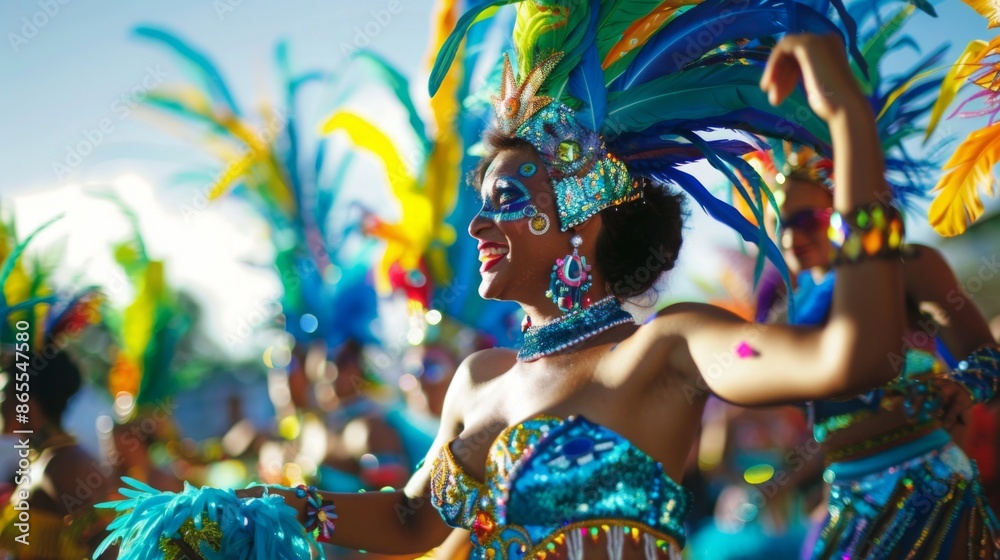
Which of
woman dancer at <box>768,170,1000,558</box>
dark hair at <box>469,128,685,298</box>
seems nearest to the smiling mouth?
dark hair at <box>469,128,685,298</box>

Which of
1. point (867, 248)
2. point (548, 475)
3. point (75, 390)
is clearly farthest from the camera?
point (75, 390)

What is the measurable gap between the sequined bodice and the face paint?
550 millimetres

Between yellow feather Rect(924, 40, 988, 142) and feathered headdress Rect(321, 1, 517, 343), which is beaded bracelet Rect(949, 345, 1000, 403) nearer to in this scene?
yellow feather Rect(924, 40, 988, 142)

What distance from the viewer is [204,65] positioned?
7.19 meters

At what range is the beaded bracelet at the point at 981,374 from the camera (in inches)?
109

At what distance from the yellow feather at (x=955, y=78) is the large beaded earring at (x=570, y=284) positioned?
5.57 feet

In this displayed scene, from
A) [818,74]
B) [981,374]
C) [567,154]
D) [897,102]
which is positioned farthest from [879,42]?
[818,74]

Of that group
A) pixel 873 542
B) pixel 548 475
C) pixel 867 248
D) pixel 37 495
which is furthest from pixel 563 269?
pixel 37 495

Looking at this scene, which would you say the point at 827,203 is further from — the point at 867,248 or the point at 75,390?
the point at 75,390

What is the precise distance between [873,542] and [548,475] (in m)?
1.48

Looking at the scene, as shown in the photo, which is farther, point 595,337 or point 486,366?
point 486,366

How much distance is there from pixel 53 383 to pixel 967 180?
468 centimetres

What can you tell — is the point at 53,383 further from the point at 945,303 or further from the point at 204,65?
the point at 945,303

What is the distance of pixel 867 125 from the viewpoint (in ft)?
5.33
